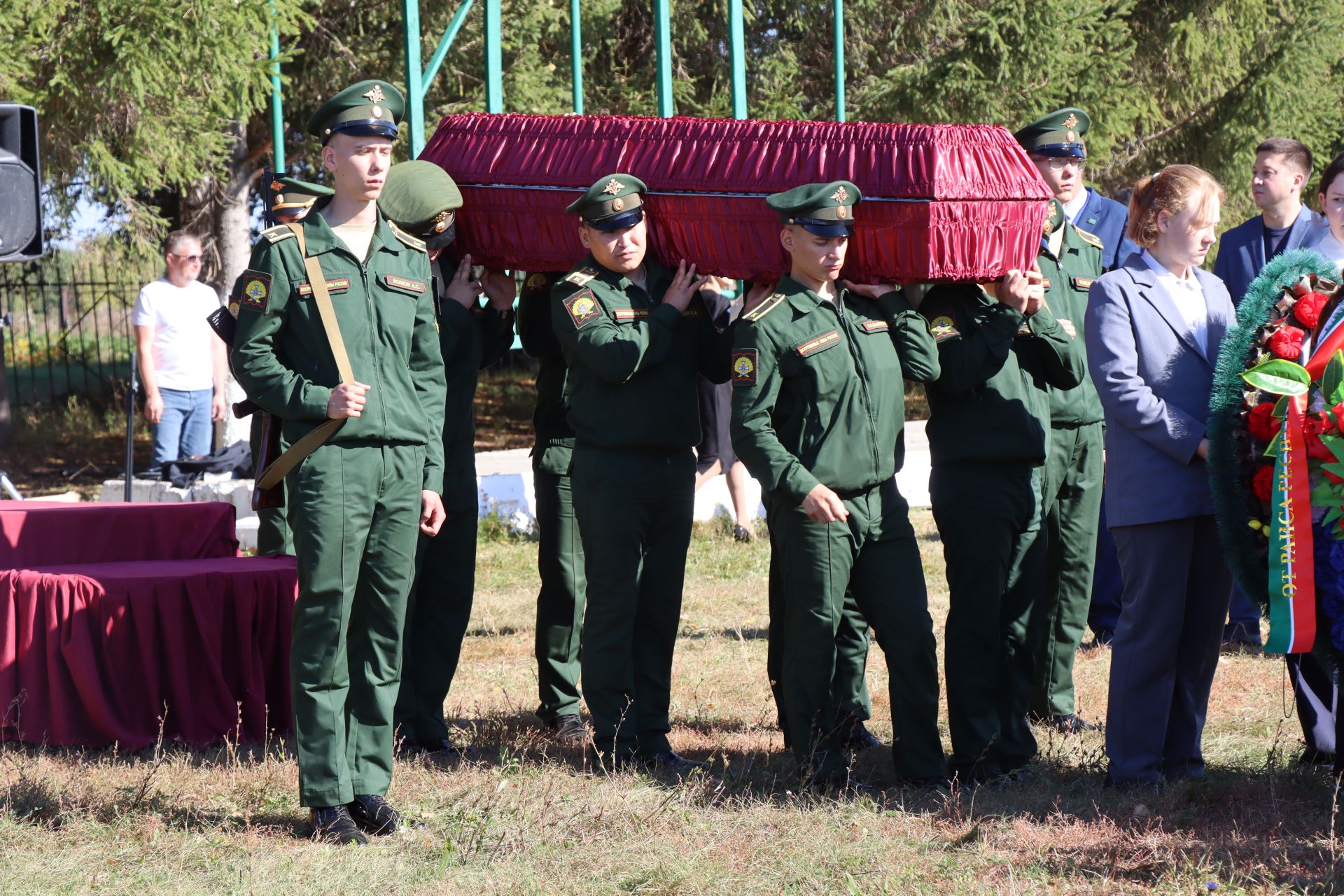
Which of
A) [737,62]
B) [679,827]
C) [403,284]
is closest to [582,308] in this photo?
[403,284]

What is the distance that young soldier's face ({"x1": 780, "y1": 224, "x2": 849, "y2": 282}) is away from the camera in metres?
4.43

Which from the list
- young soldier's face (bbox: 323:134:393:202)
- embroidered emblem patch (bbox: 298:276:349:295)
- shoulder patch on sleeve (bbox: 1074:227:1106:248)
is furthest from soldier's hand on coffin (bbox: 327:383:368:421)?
shoulder patch on sleeve (bbox: 1074:227:1106:248)

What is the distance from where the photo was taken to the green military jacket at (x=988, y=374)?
4566mm

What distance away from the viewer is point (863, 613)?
4.61 meters

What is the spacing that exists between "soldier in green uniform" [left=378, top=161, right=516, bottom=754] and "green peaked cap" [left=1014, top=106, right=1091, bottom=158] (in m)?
1.89

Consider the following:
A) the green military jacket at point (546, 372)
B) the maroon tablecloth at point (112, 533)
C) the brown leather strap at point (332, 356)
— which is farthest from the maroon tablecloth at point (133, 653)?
the brown leather strap at point (332, 356)

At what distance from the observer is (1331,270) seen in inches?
165

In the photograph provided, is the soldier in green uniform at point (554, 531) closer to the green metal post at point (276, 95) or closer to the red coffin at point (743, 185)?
the red coffin at point (743, 185)

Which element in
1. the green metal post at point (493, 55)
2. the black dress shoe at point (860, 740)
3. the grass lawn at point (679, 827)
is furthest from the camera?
the green metal post at point (493, 55)

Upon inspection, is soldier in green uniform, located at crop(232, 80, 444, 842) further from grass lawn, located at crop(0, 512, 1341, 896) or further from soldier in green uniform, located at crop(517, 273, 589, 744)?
soldier in green uniform, located at crop(517, 273, 589, 744)

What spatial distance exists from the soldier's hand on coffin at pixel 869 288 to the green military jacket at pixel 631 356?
0.41 metres

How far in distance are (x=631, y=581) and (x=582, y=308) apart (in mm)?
892

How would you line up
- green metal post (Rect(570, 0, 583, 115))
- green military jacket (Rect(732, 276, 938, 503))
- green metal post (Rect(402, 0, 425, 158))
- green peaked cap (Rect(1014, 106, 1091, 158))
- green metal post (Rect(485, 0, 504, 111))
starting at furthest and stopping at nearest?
1. green metal post (Rect(570, 0, 583, 115))
2. green metal post (Rect(485, 0, 504, 111))
3. green metal post (Rect(402, 0, 425, 158))
4. green peaked cap (Rect(1014, 106, 1091, 158))
5. green military jacket (Rect(732, 276, 938, 503))

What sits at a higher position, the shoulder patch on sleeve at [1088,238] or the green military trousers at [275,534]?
the shoulder patch on sleeve at [1088,238]
